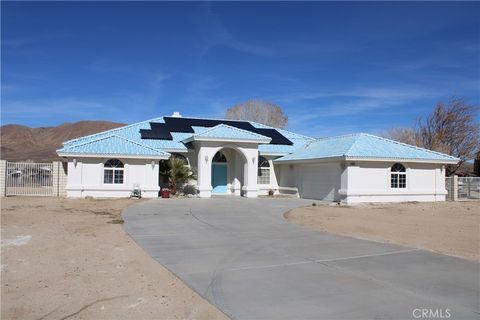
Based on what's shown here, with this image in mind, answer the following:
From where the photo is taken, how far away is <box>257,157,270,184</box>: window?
31234 millimetres

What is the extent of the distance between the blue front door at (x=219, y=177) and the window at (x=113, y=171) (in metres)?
7.05

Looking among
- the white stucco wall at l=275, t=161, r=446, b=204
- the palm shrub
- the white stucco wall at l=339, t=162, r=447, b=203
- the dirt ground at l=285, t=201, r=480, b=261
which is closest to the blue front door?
the palm shrub

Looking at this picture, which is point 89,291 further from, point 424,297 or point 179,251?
point 424,297

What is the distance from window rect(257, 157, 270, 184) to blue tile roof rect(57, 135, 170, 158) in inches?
300

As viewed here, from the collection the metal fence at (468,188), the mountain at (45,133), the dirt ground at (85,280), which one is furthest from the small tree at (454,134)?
the mountain at (45,133)

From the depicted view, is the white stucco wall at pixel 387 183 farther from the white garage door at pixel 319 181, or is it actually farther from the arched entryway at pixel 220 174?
the arched entryway at pixel 220 174

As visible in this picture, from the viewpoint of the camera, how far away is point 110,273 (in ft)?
25.4

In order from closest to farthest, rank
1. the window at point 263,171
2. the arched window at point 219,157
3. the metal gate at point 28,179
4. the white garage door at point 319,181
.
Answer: the white garage door at point 319,181 → the metal gate at point 28,179 → the arched window at point 219,157 → the window at point 263,171

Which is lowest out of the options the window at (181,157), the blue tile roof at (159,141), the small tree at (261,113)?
the window at (181,157)

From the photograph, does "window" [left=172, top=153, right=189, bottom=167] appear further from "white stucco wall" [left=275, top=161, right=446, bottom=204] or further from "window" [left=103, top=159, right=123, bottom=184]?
"white stucco wall" [left=275, top=161, right=446, bottom=204]

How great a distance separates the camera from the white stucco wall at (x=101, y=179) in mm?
24688

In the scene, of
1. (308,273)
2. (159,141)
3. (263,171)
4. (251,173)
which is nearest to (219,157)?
(263,171)

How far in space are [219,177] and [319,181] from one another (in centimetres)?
748

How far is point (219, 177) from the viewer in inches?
1205
